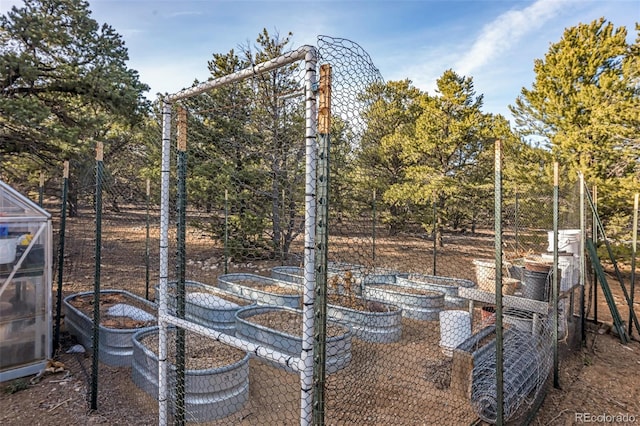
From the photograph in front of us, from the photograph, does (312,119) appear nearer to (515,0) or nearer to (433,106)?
(515,0)

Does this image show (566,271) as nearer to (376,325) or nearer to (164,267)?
(376,325)

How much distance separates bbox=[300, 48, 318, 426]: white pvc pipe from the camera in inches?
46.7

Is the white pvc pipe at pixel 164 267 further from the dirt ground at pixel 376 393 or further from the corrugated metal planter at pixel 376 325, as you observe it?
the corrugated metal planter at pixel 376 325

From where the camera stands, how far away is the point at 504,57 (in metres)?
5.18

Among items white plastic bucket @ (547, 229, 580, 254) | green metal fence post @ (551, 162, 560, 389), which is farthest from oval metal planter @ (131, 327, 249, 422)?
white plastic bucket @ (547, 229, 580, 254)

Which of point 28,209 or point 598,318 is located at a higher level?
point 28,209

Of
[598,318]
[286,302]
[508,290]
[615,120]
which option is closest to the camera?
[508,290]

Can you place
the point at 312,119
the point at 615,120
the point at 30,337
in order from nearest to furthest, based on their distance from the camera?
the point at 312,119
the point at 30,337
the point at 615,120

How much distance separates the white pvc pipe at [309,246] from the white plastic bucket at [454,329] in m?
2.73

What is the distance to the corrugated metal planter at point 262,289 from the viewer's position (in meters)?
4.45

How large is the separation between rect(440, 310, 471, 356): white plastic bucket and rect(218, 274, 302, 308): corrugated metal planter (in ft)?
6.04

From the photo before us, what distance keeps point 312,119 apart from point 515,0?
4.40 m

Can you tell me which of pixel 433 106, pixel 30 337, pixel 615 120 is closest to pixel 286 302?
pixel 30 337

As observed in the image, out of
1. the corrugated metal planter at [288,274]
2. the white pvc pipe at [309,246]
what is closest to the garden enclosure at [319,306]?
the white pvc pipe at [309,246]
